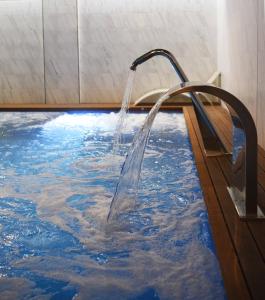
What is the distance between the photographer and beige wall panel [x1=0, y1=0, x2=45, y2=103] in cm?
738

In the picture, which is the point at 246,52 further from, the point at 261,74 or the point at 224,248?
the point at 224,248

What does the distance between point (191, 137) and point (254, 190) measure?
203 centimetres

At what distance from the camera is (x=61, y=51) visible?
24.0 feet

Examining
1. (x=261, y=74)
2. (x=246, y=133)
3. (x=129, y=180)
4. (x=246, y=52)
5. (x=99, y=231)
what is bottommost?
(x=99, y=231)

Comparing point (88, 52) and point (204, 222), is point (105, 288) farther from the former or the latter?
point (88, 52)

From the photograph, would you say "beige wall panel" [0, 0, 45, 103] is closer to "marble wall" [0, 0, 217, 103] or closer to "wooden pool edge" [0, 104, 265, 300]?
"marble wall" [0, 0, 217, 103]

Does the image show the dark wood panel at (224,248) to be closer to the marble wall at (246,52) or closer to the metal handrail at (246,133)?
the metal handrail at (246,133)

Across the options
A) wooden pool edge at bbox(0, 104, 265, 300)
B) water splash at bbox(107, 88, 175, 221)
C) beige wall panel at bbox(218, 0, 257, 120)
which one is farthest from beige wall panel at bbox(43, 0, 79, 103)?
water splash at bbox(107, 88, 175, 221)

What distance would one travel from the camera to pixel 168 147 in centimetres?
357

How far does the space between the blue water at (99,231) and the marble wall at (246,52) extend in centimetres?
76

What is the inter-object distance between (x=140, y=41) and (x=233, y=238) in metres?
6.08

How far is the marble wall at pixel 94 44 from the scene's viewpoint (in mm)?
7105

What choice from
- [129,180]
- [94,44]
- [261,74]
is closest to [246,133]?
[129,180]

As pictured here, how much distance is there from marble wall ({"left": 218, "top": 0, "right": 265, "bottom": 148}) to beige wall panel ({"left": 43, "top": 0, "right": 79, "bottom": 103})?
259 cm
